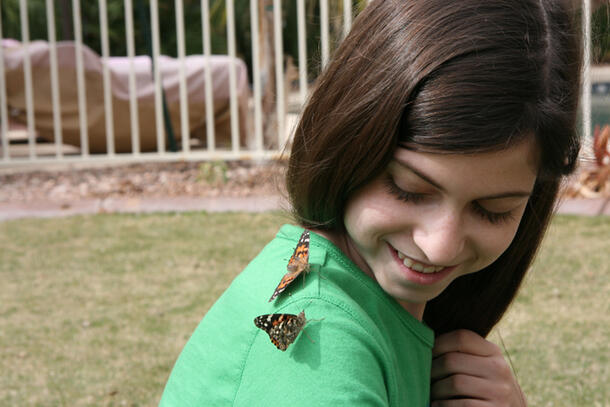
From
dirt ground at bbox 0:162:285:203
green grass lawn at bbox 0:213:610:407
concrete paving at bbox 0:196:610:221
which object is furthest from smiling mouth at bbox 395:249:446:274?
dirt ground at bbox 0:162:285:203

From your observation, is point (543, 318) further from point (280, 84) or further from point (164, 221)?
point (280, 84)

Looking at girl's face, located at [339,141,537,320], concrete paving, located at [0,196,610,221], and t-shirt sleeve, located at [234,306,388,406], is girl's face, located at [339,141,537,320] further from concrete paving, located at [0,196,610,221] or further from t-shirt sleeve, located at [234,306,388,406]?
concrete paving, located at [0,196,610,221]

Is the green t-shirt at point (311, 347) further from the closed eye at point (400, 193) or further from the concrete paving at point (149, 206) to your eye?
the concrete paving at point (149, 206)

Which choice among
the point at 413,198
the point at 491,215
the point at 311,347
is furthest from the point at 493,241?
the point at 311,347

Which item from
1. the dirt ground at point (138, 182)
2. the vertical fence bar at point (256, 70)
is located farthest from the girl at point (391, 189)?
the vertical fence bar at point (256, 70)

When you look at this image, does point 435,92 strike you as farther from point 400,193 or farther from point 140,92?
point 140,92

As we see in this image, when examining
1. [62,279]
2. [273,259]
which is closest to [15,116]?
[62,279]

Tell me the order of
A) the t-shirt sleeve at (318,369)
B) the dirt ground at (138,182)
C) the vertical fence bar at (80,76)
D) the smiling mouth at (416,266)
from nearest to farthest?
the t-shirt sleeve at (318,369), the smiling mouth at (416,266), the dirt ground at (138,182), the vertical fence bar at (80,76)

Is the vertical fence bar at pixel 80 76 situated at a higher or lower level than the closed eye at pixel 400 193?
lower
